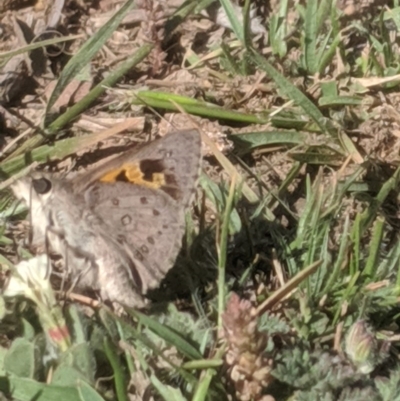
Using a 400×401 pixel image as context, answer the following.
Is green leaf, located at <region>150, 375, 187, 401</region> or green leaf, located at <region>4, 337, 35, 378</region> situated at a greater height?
green leaf, located at <region>4, 337, 35, 378</region>

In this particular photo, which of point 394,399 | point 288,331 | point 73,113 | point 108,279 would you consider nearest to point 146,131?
point 73,113

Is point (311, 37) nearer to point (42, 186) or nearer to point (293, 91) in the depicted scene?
point (293, 91)

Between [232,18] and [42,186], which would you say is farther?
[232,18]

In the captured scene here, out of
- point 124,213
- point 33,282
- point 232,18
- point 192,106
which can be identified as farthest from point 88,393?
point 232,18

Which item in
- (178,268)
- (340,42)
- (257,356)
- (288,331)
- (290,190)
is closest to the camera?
(257,356)

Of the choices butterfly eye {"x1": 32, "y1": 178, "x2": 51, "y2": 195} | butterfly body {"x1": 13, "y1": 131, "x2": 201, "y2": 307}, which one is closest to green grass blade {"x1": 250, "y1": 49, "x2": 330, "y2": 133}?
butterfly body {"x1": 13, "y1": 131, "x2": 201, "y2": 307}

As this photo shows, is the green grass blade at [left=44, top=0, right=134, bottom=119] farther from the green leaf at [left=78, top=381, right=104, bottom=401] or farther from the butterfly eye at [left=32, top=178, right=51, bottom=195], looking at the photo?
the green leaf at [left=78, top=381, right=104, bottom=401]

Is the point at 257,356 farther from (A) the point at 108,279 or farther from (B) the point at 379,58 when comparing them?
(B) the point at 379,58
